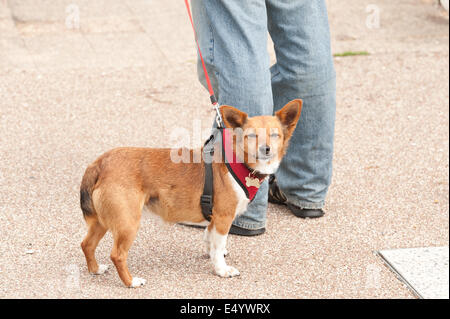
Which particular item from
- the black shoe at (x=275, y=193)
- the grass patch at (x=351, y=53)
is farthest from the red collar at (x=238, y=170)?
the grass patch at (x=351, y=53)

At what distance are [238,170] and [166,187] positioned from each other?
0.34 m

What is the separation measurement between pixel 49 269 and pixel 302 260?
1278 mm

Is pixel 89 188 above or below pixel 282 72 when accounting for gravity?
below

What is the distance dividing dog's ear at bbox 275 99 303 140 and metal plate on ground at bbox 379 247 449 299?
3.10 feet

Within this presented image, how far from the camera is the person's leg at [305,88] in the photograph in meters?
3.40

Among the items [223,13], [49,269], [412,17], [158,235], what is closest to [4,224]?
[49,269]

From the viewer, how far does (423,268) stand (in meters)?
3.30

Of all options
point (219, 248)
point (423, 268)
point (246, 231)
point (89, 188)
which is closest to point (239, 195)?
point (219, 248)

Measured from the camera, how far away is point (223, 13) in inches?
123

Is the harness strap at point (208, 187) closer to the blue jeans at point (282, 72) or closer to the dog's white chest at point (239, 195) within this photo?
the dog's white chest at point (239, 195)

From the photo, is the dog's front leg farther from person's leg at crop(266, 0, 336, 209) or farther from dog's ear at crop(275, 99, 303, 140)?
person's leg at crop(266, 0, 336, 209)

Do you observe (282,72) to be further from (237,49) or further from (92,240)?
(92,240)
